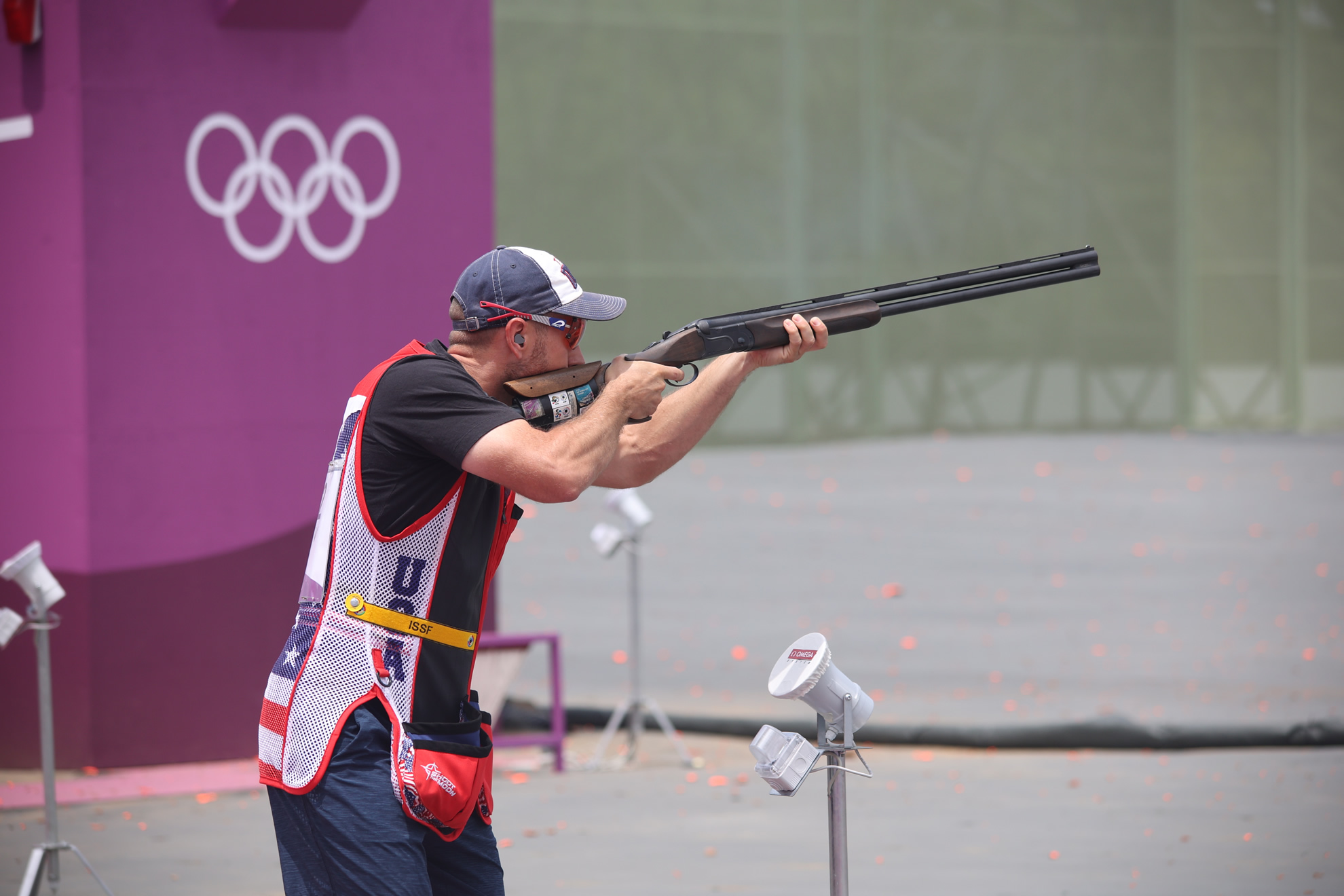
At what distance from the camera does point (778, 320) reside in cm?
373

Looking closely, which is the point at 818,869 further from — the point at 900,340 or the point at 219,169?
the point at 900,340

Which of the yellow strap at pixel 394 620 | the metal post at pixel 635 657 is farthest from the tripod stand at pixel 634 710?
the yellow strap at pixel 394 620

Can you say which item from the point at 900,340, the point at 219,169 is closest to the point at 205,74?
the point at 219,169

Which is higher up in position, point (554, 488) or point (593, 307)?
point (593, 307)

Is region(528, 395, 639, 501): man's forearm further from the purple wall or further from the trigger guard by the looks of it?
the purple wall

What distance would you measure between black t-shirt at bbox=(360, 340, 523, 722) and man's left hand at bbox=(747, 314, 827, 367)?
783 millimetres

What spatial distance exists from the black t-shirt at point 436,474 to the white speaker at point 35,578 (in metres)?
2.78

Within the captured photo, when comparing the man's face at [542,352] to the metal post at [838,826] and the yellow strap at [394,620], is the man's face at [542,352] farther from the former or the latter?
the metal post at [838,826]

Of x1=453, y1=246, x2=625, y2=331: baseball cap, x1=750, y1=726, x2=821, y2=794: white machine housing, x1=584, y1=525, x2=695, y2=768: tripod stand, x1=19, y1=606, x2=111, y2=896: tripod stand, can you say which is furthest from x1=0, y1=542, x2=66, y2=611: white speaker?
x1=584, y1=525, x2=695, y2=768: tripod stand

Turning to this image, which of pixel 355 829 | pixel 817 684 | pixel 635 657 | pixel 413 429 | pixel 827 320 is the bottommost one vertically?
pixel 635 657

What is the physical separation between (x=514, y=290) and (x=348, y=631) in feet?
2.30

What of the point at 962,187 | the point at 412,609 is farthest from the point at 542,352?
the point at 962,187

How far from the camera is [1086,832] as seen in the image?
6.67 metres

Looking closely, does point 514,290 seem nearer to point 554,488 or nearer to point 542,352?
point 542,352
